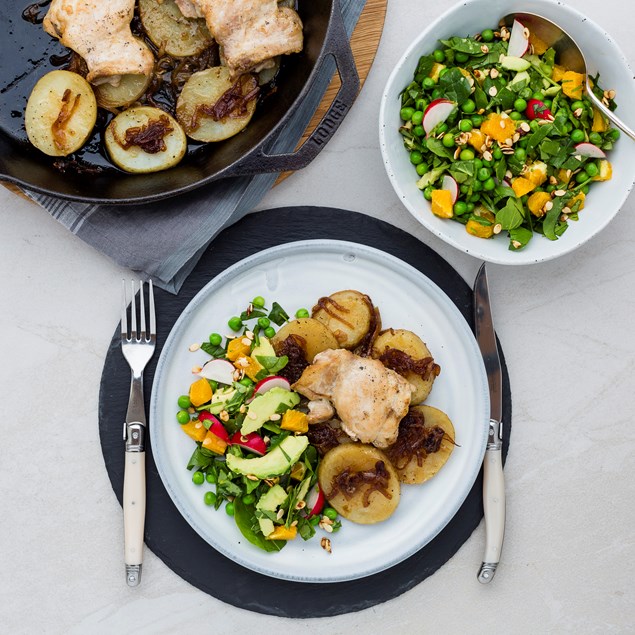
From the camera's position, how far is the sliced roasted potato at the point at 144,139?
7.75ft

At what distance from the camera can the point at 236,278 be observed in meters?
2.50

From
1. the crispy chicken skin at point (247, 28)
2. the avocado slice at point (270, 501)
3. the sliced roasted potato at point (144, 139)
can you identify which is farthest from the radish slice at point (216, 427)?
the crispy chicken skin at point (247, 28)

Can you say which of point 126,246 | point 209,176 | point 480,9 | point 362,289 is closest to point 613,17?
point 480,9

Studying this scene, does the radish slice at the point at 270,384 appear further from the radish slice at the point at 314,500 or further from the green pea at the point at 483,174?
the green pea at the point at 483,174

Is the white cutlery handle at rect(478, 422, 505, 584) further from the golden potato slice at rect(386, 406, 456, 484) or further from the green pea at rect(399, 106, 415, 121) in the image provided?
the green pea at rect(399, 106, 415, 121)

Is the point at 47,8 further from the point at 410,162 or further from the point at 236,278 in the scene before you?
the point at 410,162

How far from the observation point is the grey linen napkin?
2.46 meters

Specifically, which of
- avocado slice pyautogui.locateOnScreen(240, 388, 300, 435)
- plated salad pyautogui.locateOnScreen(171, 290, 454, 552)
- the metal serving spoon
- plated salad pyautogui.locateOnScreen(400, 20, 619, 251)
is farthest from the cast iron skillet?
avocado slice pyautogui.locateOnScreen(240, 388, 300, 435)

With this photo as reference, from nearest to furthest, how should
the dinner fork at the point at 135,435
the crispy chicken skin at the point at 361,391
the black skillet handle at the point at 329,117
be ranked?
the black skillet handle at the point at 329,117 → the crispy chicken skin at the point at 361,391 → the dinner fork at the point at 135,435

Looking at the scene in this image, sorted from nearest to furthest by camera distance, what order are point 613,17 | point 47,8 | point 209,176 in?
point 209,176 < point 47,8 < point 613,17

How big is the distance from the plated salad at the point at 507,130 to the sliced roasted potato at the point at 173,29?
2.59 feet

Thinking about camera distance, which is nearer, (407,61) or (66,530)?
(407,61)

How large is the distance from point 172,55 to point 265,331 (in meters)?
1.09

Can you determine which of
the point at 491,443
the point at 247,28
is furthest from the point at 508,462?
the point at 247,28
